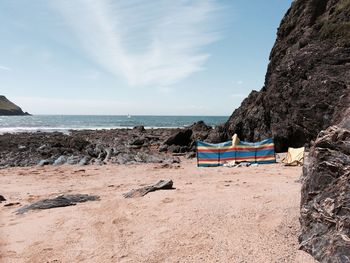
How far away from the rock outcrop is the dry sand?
1.26ft

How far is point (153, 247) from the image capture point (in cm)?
704

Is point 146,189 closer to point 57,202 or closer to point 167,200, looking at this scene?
point 167,200

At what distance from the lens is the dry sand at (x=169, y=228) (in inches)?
259

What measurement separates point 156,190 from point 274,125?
17183 mm

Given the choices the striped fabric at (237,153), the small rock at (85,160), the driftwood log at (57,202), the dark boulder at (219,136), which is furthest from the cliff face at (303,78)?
the driftwood log at (57,202)

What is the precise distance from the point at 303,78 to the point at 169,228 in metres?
19.6

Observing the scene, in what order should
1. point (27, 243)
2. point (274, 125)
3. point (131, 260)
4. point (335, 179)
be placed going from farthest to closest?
1. point (274, 125)
2. point (27, 243)
3. point (131, 260)
4. point (335, 179)

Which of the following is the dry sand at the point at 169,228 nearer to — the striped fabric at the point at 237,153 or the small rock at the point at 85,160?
the striped fabric at the point at 237,153

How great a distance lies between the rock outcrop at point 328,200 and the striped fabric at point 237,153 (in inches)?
571

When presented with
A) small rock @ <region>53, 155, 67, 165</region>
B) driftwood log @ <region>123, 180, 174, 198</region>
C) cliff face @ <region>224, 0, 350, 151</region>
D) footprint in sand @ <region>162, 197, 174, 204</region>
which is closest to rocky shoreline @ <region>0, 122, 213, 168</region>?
small rock @ <region>53, 155, 67, 165</region>

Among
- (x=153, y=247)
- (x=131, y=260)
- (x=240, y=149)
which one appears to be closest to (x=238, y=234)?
(x=153, y=247)

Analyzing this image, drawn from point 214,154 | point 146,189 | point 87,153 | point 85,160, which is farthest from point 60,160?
point 146,189

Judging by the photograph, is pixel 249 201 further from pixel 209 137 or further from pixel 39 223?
pixel 209 137

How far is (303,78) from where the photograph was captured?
24562 mm
